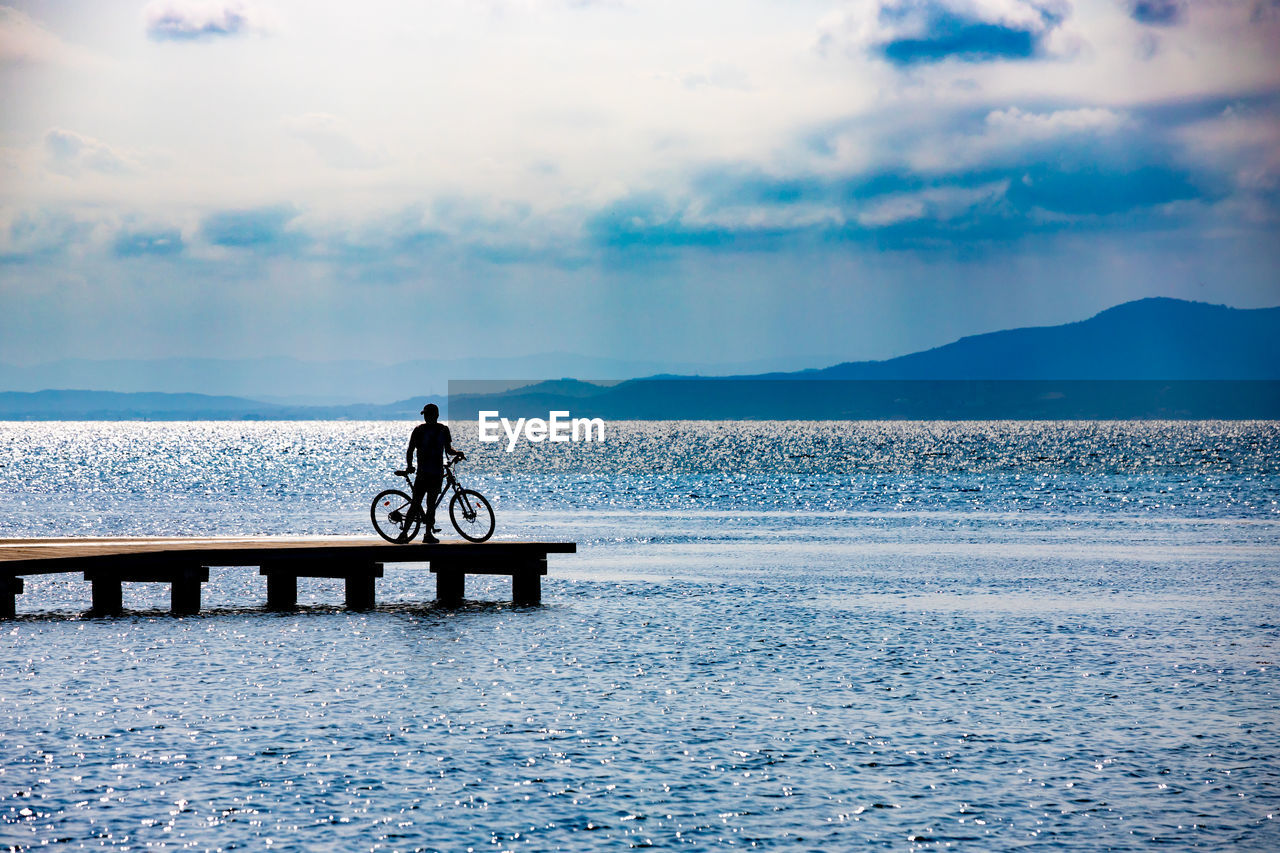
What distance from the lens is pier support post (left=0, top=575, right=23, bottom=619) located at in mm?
24875

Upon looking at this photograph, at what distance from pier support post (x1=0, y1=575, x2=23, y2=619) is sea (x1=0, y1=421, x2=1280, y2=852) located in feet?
1.94

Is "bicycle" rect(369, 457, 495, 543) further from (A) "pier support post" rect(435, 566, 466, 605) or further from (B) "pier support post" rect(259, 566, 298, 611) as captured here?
(B) "pier support post" rect(259, 566, 298, 611)

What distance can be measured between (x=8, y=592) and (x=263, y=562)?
14.9 feet

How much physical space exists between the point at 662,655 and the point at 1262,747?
9.55 metres

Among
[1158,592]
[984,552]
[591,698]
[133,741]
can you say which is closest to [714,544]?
[984,552]

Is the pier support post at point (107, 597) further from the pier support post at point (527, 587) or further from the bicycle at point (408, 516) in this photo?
the pier support post at point (527, 587)

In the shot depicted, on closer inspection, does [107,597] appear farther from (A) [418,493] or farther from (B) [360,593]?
(A) [418,493]

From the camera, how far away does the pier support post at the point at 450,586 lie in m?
28.9

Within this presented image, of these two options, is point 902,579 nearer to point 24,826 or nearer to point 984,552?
point 984,552

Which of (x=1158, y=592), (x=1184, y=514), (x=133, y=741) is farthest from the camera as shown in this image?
(x=1184, y=514)

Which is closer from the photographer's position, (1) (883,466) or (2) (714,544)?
(2) (714,544)

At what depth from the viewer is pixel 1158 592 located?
32.6 metres

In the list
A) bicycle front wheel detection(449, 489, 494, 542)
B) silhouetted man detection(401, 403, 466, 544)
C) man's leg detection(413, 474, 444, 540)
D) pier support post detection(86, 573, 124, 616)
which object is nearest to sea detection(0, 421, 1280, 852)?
pier support post detection(86, 573, 124, 616)

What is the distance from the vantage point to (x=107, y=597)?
1055 inches
